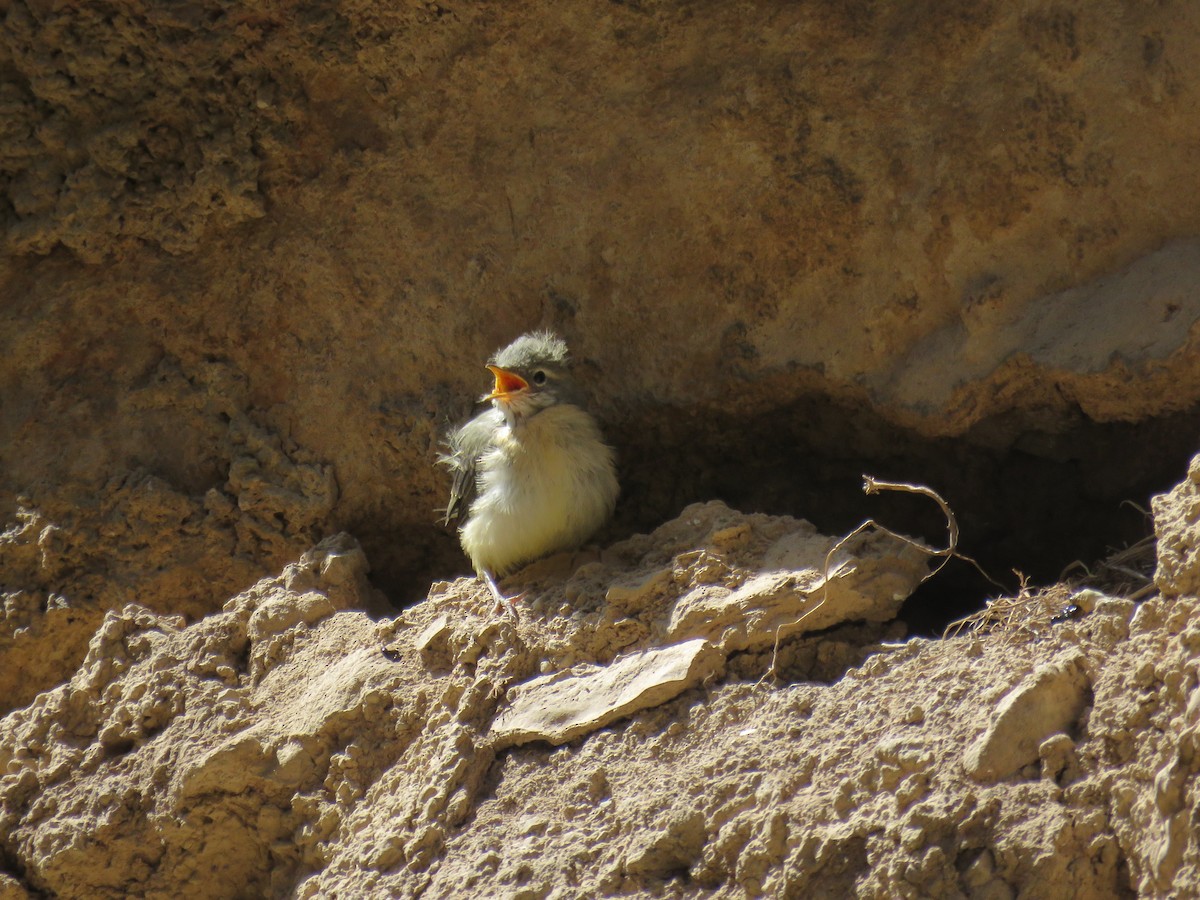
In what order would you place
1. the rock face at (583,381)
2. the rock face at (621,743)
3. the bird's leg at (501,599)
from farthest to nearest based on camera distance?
the bird's leg at (501,599), the rock face at (583,381), the rock face at (621,743)

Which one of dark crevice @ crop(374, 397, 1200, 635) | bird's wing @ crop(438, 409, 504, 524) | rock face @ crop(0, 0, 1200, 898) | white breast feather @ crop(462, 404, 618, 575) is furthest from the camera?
bird's wing @ crop(438, 409, 504, 524)

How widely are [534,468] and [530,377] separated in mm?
373

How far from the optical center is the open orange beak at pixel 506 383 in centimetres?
541

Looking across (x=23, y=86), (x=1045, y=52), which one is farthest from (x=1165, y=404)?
(x=23, y=86)

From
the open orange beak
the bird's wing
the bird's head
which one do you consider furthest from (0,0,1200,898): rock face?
the open orange beak

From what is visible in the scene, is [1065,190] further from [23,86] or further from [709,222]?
[23,86]

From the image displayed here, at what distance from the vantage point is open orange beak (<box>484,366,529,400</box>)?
5.41m

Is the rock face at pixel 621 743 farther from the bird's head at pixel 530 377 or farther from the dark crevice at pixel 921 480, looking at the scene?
the dark crevice at pixel 921 480

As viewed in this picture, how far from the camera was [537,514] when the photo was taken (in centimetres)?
535

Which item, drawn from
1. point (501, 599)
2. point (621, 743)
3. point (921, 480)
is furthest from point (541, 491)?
point (921, 480)

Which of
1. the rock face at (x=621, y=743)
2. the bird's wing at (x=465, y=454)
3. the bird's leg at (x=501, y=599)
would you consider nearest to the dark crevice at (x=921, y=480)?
the bird's wing at (x=465, y=454)

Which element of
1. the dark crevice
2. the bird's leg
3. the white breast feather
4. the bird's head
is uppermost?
the bird's head

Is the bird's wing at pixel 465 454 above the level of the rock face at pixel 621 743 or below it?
above

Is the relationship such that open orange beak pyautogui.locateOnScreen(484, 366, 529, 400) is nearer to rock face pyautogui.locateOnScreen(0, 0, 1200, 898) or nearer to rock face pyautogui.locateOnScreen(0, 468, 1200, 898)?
rock face pyautogui.locateOnScreen(0, 0, 1200, 898)
